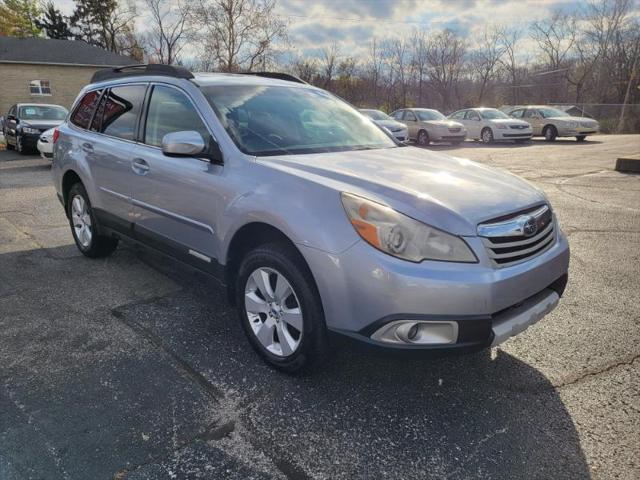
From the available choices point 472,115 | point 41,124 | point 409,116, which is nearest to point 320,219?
point 41,124

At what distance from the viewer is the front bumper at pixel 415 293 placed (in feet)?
7.46

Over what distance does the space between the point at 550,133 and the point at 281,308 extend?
22383 mm

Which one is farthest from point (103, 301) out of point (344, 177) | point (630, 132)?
point (630, 132)

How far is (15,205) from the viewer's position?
806cm

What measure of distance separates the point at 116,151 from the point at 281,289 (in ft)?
7.72

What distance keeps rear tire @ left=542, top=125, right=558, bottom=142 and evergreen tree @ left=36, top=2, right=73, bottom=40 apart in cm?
5205

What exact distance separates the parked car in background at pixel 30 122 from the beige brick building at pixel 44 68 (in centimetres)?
1973

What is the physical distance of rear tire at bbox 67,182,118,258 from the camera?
4922 mm

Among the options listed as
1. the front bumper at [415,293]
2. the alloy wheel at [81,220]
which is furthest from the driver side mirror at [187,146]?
the alloy wheel at [81,220]

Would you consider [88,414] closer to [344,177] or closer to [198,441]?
[198,441]

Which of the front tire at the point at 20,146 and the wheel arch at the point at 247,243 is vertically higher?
the wheel arch at the point at 247,243

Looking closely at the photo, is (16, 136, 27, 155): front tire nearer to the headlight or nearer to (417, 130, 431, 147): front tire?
(417, 130, 431, 147): front tire

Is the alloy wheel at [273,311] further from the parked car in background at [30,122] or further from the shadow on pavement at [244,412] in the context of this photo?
the parked car in background at [30,122]

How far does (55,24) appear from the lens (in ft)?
173
